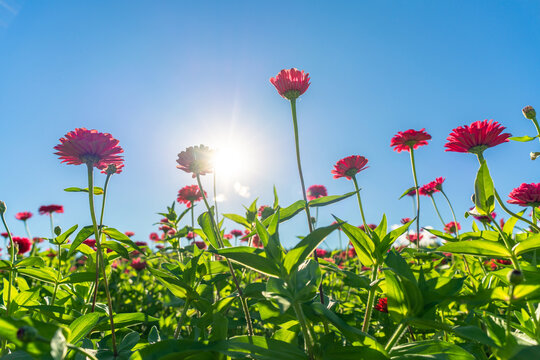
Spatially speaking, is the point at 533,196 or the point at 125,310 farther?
the point at 125,310

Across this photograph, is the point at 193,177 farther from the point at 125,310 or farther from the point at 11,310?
the point at 125,310

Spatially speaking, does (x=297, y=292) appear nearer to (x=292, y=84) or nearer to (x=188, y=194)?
(x=292, y=84)

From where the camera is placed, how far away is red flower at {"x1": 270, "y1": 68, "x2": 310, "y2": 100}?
6.27 ft

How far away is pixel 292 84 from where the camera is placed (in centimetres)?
191

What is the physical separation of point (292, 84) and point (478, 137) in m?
1.05

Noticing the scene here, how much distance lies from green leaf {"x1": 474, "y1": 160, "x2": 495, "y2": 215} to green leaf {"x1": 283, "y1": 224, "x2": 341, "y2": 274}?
800 millimetres

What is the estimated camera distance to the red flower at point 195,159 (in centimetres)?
188

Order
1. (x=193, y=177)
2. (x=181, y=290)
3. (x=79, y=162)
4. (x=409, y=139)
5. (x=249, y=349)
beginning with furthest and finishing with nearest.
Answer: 1. (x=409, y=139)
2. (x=193, y=177)
3. (x=79, y=162)
4. (x=181, y=290)
5. (x=249, y=349)

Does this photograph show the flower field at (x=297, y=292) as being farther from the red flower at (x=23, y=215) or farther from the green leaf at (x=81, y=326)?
the red flower at (x=23, y=215)

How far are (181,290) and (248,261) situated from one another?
0.51 metres

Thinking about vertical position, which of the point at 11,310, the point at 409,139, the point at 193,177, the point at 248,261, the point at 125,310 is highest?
the point at 409,139

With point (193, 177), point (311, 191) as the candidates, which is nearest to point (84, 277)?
point (193, 177)

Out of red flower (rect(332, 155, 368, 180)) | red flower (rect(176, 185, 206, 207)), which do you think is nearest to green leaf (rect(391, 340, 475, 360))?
red flower (rect(332, 155, 368, 180))

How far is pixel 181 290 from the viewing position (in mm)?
1310
